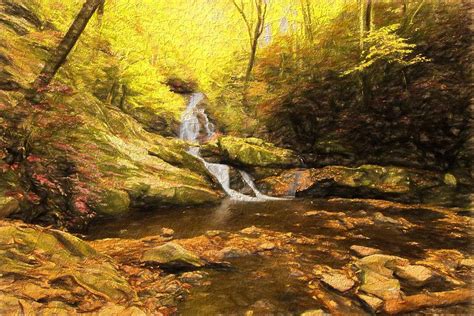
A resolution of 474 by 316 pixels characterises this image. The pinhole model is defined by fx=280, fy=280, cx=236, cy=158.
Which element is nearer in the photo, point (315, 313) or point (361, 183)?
point (315, 313)

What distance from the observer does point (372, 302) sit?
3986mm

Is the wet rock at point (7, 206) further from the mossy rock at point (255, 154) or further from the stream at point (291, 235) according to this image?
the mossy rock at point (255, 154)

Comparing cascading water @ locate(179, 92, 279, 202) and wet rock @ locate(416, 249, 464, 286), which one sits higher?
cascading water @ locate(179, 92, 279, 202)

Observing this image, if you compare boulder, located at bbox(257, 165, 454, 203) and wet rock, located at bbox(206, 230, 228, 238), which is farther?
boulder, located at bbox(257, 165, 454, 203)

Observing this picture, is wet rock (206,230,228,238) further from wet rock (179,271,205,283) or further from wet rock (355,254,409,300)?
wet rock (355,254,409,300)

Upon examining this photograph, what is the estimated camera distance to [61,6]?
11.5 meters

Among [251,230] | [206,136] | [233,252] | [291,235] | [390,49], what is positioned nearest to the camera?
[233,252]

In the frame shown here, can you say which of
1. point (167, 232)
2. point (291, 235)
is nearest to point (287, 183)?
point (291, 235)

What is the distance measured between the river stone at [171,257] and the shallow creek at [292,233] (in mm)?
362

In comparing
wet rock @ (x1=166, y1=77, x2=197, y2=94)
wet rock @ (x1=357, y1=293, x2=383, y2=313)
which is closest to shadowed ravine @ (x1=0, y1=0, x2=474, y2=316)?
wet rock @ (x1=357, y1=293, x2=383, y2=313)

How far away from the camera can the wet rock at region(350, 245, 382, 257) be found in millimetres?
5849

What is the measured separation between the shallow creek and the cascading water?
1177 millimetres

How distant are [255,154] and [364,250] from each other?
884 cm

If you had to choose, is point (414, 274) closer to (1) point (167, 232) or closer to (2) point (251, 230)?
(2) point (251, 230)
